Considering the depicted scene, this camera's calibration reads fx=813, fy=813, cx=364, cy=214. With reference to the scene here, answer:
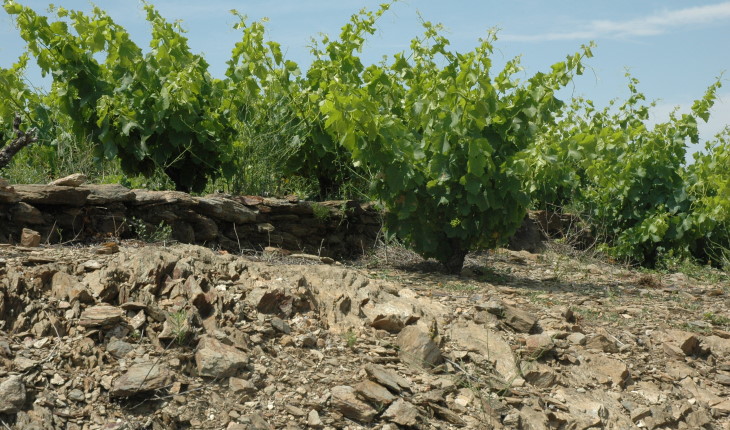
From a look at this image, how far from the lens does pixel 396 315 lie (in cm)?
466

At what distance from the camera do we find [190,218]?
6.50 metres

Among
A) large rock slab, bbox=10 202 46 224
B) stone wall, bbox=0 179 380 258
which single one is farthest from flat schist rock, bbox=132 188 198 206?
large rock slab, bbox=10 202 46 224

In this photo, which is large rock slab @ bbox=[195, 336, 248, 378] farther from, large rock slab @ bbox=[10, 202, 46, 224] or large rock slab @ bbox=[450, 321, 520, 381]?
large rock slab @ bbox=[10, 202, 46, 224]

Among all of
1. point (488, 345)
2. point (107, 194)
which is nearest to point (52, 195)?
point (107, 194)

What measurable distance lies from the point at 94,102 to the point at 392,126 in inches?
115

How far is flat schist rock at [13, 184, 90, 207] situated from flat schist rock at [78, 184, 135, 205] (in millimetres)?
71

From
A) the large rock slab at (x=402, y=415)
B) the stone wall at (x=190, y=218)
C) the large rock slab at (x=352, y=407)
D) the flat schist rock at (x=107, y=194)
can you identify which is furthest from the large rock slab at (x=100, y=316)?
the flat schist rock at (x=107, y=194)

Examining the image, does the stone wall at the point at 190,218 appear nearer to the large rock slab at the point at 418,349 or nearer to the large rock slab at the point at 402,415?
the large rock slab at the point at 418,349

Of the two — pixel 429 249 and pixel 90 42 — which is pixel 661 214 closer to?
pixel 429 249

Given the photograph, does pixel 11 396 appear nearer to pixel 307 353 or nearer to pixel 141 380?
pixel 141 380

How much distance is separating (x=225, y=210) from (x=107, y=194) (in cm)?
107

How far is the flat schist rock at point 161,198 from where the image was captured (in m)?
6.15

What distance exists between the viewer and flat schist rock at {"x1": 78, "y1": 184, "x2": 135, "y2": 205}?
5887 mm

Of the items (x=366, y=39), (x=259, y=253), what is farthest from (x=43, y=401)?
(x=366, y=39)
